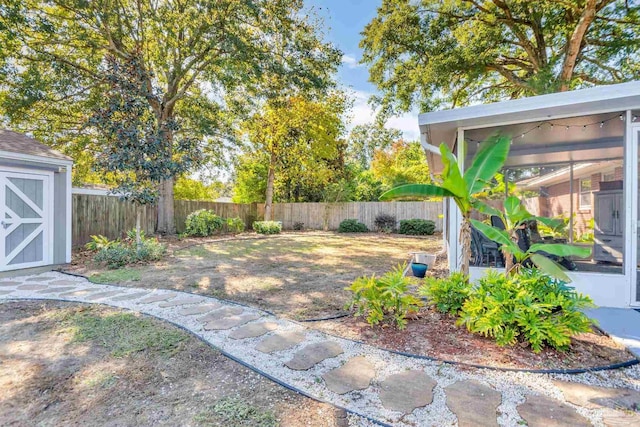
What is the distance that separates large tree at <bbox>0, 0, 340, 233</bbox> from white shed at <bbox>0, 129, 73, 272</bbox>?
2.41m

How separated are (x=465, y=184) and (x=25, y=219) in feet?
25.7

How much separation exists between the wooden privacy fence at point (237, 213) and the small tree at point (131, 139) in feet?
2.27

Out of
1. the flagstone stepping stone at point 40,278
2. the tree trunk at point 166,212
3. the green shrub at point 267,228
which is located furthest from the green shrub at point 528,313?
the green shrub at point 267,228

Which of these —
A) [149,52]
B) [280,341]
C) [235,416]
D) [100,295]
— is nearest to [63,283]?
[100,295]

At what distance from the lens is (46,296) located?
180 inches

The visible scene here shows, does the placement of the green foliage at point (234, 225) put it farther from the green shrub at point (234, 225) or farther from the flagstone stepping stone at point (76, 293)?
the flagstone stepping stone at point (76, 293)

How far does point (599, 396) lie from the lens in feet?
7.11

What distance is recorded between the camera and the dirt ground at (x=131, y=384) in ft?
6.38

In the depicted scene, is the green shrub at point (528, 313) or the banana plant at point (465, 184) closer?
the green shrub at point (528, 313)

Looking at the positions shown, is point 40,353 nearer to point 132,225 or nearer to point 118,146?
point 118,146

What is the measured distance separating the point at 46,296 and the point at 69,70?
8.97 m

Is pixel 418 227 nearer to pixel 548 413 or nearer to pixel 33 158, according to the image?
pixel 548 413

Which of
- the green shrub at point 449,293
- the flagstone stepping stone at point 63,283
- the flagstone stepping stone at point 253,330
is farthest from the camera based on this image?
the flagstone stepping stone at point 63,283

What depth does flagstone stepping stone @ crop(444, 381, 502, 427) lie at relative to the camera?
6.27 feet
